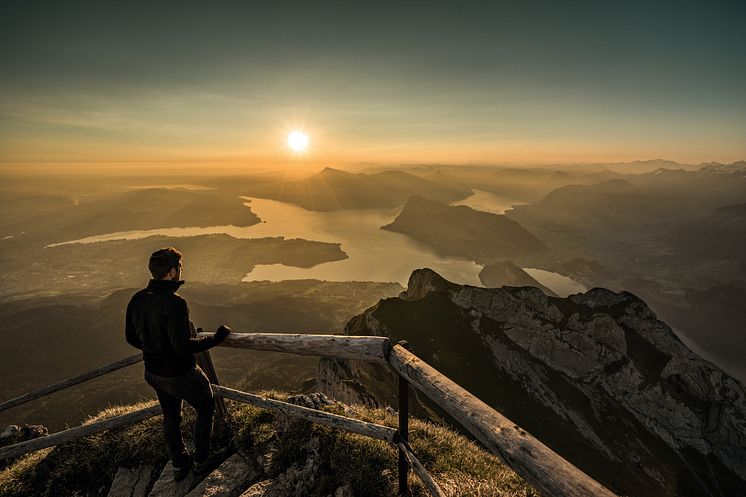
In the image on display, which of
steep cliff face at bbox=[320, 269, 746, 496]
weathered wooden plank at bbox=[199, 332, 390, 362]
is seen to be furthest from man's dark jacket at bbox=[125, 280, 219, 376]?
steep cliff face at bbox=[320, 269, 746, 496]

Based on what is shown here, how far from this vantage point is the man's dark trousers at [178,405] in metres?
4.50

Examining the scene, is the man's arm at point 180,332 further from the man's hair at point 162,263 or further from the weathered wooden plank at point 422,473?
the weathered wooden plank at point 422,473

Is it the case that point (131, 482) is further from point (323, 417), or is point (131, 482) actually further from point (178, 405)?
point (323, 417)

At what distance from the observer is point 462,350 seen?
1500 inches

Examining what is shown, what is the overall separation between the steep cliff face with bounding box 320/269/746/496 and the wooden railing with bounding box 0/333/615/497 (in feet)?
90.1

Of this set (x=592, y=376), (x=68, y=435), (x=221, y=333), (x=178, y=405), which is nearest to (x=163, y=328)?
(x=221, y=333)

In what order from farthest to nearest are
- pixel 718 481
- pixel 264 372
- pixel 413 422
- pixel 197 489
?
pixel 264 372
pixel 718 481
pixel 413 422
pixel 197 489

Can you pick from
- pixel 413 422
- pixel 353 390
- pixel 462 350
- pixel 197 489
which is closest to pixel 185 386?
pixel 197 489

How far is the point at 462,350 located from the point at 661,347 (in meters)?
34.1

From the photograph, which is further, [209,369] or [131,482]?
[209,369]

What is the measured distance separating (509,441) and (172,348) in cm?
414

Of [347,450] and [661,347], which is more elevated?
[347,450]

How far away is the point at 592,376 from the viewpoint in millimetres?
45031

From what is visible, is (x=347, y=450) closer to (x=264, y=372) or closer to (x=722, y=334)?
(x=264, y=372)
